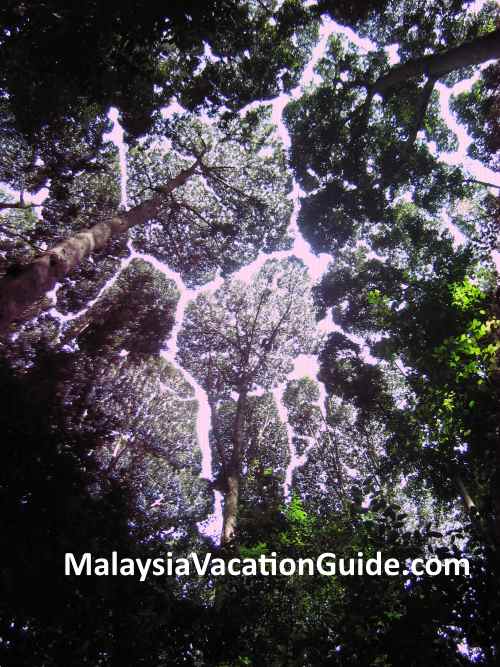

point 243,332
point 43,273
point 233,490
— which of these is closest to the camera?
point 43,273

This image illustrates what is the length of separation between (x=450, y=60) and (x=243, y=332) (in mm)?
11745

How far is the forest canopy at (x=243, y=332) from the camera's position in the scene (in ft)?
14.8

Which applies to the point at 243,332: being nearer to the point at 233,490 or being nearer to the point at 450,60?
the point at 233,490

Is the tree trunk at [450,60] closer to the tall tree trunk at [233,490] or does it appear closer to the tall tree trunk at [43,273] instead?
the tall tree trunk at [43,273]

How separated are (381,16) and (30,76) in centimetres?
945

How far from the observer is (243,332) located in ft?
55.8

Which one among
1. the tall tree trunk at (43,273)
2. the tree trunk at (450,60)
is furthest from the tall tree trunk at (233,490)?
the tree trunk at (450,60)

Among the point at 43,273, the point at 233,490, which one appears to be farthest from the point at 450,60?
the point at 233,490

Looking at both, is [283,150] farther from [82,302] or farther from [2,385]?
[2,385]

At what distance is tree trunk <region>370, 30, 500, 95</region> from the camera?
724 cm

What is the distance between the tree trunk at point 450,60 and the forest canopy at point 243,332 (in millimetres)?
52

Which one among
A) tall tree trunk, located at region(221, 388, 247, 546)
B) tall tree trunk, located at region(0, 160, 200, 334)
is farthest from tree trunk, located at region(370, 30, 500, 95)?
tall tree trunk, located at region(221, 388, 247, 546)

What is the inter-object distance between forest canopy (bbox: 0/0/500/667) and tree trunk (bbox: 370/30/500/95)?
52 millimetres


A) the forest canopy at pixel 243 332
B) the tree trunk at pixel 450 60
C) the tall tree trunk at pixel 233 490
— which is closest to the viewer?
the forest canopy at pixel 243 332
